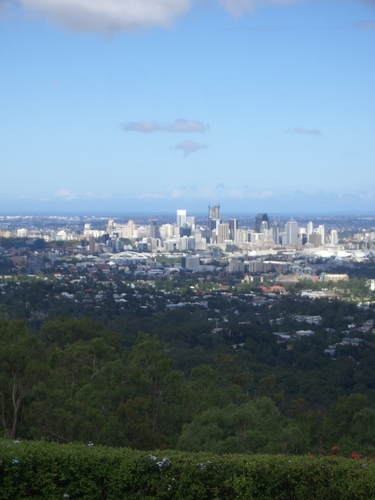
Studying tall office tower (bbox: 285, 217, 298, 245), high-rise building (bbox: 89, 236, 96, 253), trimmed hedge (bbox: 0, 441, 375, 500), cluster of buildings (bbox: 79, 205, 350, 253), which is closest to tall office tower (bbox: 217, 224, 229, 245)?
cluster of buildings (bbox: 79, 205, 350, 253)

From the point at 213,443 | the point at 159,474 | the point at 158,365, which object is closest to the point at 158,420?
the point at 158,365

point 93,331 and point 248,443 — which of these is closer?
point 248,443

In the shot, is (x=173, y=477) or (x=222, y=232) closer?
(x=173, y=477)

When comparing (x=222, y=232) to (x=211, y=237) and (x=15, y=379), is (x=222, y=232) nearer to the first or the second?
(x=211, y=237)

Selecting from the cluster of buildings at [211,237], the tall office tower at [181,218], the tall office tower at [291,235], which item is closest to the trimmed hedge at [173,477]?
the cluster of buildings at [211,237]

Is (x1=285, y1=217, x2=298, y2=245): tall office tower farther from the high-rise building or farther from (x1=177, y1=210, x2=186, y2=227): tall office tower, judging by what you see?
the high-rise building

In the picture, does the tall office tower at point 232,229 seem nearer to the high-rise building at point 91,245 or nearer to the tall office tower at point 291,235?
the tall office tower at point 291,235

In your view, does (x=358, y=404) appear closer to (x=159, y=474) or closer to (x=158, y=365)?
(x=158, y=365)

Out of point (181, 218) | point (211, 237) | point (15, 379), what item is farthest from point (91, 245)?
point (15, 379)
